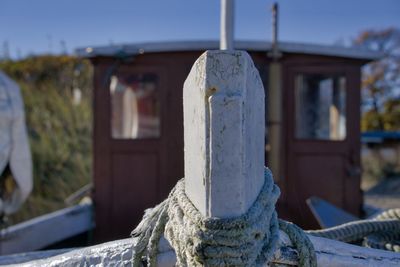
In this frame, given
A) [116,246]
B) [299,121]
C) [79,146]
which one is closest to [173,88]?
[299,121]

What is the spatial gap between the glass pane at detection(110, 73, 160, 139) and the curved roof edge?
0.22 metres

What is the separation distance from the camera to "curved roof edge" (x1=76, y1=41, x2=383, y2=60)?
12.6ft

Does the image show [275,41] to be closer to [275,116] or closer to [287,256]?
[275,116]

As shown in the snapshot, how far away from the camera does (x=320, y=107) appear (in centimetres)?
429

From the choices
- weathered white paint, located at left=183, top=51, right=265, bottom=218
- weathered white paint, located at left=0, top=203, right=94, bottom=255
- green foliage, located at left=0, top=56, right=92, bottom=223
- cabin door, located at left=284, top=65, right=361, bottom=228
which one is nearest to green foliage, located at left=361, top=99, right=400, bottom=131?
green foliage, located at left=0, top=56, right=92, bottom=223

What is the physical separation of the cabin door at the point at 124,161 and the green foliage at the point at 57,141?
7.40 feet

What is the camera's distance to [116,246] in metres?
1.15

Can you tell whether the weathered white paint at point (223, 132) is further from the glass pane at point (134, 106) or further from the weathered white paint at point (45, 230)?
the glass pane at point (134, 106)

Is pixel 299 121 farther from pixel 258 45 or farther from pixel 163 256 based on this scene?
pixel 163 256

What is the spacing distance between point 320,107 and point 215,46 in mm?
1100

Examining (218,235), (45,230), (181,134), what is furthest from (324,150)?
(218,235)

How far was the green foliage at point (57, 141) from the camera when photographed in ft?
21.2

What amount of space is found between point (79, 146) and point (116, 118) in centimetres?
330

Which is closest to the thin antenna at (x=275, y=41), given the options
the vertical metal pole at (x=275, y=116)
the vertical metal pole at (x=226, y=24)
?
the vertical metal pole at (x=275, y=116)
